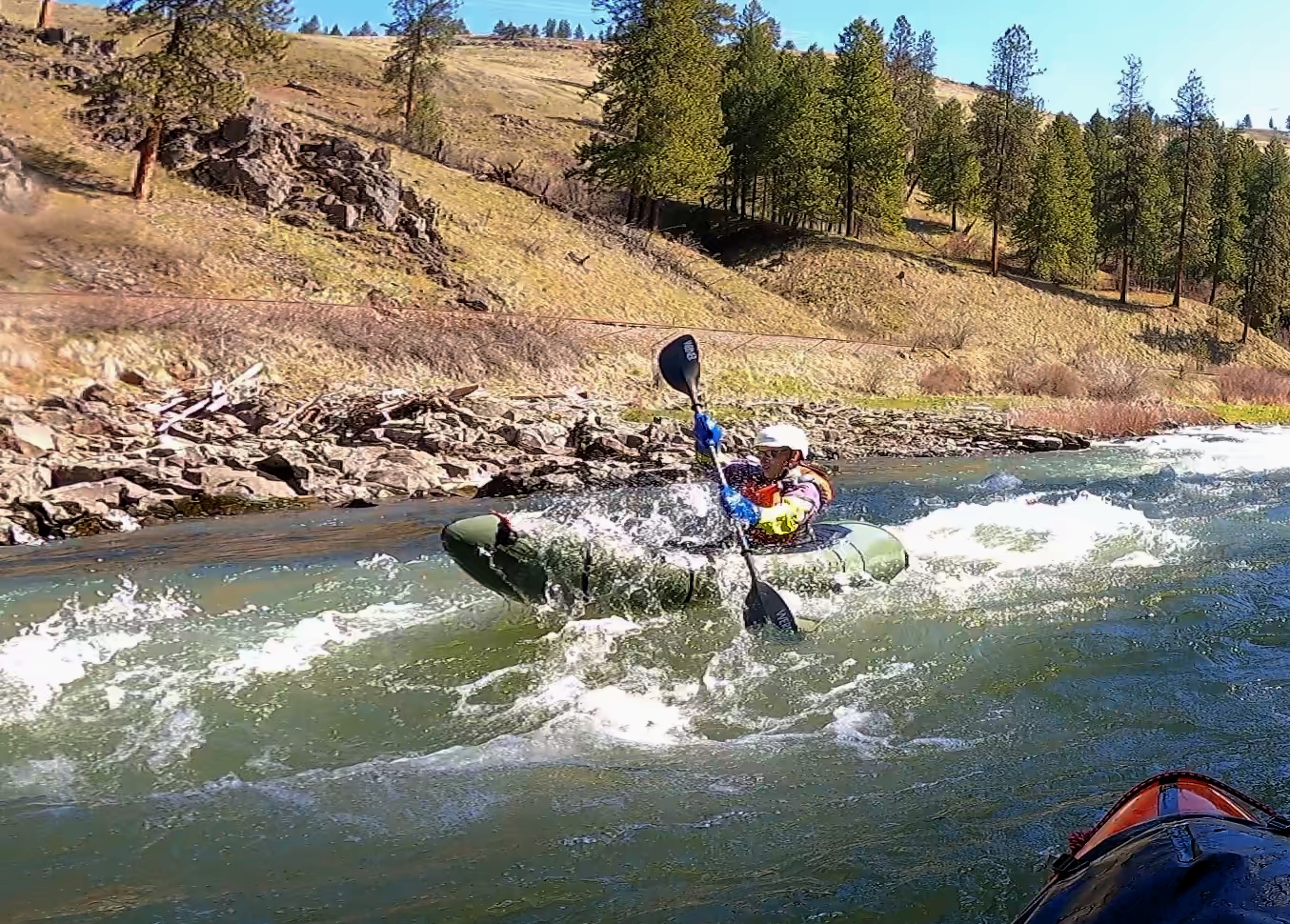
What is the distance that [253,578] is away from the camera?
9922 mm

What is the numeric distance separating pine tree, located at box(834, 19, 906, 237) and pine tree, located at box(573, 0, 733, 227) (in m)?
7.78

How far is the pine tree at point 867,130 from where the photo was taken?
4219 centimetres

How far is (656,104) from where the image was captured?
35844 mm

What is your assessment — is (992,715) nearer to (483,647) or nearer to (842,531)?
(842,531)

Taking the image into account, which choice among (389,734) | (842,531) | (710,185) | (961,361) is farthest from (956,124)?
(389,734)

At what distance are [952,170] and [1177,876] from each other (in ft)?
173

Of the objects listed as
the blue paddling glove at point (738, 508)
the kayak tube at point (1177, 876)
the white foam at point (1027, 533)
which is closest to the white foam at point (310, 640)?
the blue paddling glove at point (738, 508)

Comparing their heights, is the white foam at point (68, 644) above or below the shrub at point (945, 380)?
below

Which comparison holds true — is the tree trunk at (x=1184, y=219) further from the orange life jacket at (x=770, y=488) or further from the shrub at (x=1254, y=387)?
the orange life jacket at (x=770, y=488)

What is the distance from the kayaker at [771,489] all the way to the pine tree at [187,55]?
19.9 m

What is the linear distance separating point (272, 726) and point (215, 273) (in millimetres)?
19022

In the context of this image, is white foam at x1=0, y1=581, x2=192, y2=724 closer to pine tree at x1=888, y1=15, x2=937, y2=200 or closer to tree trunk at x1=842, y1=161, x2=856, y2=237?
tree trunk at x1=842, y1=161, x2=856, y2=237

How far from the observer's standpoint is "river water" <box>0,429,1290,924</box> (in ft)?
15.6

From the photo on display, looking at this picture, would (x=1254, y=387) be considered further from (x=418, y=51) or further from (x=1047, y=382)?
(x=418, y=51)
